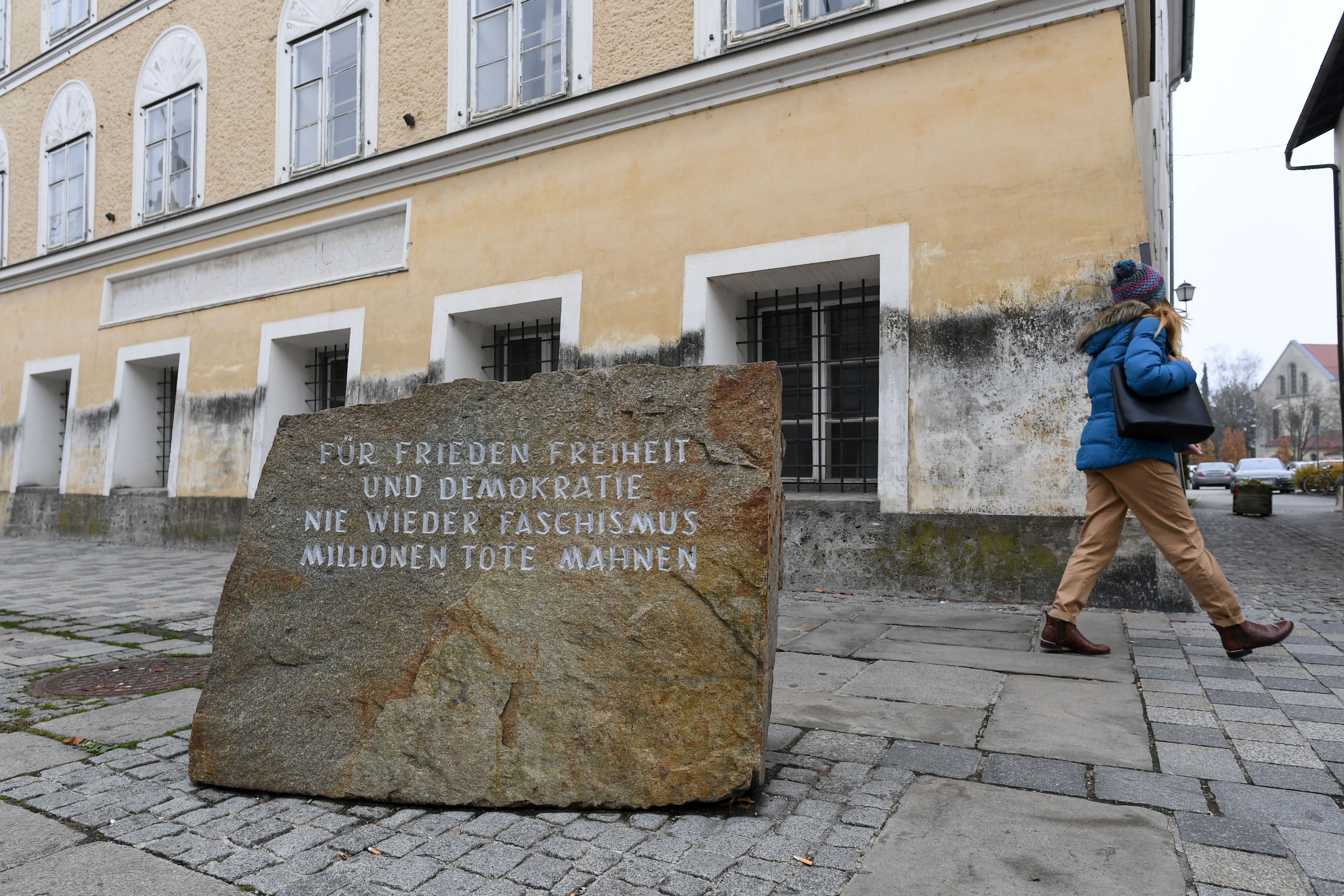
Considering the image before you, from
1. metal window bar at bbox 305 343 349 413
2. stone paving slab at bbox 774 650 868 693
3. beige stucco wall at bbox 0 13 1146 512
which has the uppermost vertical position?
beige stucco wall at bbox 0 13 1146 512

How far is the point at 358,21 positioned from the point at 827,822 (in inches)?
404

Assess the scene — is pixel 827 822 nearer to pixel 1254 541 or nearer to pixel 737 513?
pixel 737 513

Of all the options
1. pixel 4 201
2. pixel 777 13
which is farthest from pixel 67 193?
pixel 777 13

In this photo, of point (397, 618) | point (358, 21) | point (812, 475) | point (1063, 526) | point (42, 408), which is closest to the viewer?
point (397, 618)

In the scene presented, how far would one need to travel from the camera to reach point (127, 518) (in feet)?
37.5

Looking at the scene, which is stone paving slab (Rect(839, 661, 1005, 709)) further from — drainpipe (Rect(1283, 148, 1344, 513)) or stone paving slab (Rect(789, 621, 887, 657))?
drainpipe (Rect(1283, 148, 1344, 513))

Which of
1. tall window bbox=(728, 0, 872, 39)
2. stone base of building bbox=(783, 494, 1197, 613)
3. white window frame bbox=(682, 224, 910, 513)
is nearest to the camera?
stone base of building bbox=(783, 494, 1197, 613)

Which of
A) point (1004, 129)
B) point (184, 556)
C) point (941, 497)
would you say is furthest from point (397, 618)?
point (184, 556)

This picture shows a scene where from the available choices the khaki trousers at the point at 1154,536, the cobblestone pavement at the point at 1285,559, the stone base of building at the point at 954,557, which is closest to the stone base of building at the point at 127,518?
the stone base of building at the point at 954,557

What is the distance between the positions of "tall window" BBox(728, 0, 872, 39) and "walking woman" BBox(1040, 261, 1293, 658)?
382cm

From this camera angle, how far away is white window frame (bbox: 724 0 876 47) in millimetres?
6825

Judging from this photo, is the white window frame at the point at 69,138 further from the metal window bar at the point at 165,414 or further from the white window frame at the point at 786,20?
the white window frame at the point at 786,20

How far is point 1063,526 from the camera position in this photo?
5828 millimetres

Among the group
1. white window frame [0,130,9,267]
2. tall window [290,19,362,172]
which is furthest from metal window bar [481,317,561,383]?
white window frame [0,130,9,267]
